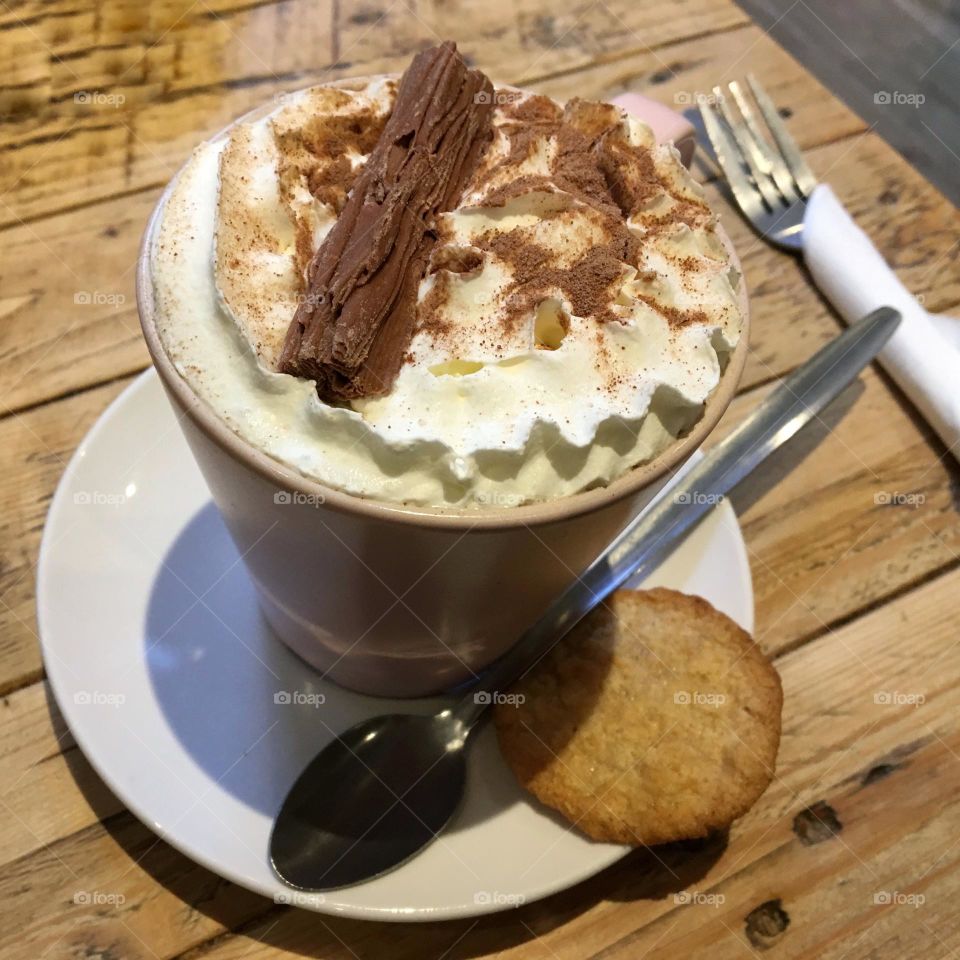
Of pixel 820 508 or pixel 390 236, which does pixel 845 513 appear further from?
pixel 390 236

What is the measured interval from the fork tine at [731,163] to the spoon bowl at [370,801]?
1.13 meters

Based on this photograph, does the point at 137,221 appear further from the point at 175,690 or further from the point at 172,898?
the point at 172,898

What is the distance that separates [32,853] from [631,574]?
78 cm

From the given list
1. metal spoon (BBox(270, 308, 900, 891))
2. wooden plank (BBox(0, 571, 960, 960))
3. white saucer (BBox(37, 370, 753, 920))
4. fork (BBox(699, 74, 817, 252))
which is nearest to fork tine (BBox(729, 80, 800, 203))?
fork (BBox(699, 74, 817, 252))

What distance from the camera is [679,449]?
769 millimetres

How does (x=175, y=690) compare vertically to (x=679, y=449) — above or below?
below

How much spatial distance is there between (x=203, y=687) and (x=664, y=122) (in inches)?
33.9

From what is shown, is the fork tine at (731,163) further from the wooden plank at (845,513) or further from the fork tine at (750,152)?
the wooden plank at (845,513)

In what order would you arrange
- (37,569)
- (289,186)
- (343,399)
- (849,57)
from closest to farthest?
1. (343,399)
2. (289,186)
3. (37,569)
4. (849,57)

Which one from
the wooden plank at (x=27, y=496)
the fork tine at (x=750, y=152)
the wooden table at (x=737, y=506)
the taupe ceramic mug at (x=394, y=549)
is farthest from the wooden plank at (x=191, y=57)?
the taupe ceramic mug at (x=394, y=549)

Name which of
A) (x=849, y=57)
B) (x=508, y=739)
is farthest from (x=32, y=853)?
(x=849, y=57)

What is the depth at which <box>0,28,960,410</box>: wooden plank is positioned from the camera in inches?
54.2

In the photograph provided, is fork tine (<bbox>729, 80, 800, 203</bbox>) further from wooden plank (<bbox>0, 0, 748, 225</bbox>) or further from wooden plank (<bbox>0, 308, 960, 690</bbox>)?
wooden plank (<bbox>0, 308, 960, 690</bbox>)

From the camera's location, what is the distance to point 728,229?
66.4 inches
